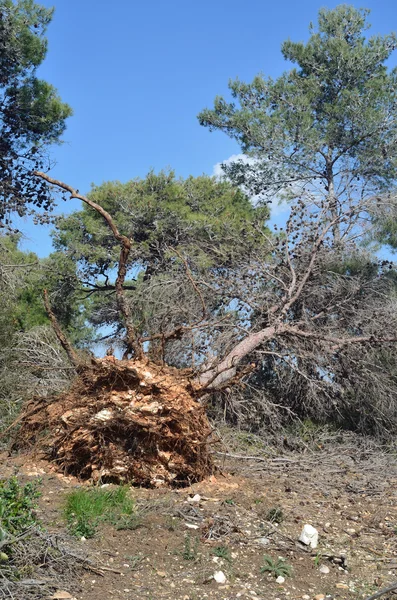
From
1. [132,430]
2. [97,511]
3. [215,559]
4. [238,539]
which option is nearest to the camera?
[215,559]

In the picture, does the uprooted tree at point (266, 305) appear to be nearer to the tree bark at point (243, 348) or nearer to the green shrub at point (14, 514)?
the tree bark at point (243, 348)

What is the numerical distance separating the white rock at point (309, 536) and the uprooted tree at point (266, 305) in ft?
4.72

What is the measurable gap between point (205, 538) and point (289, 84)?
1042 centimetres

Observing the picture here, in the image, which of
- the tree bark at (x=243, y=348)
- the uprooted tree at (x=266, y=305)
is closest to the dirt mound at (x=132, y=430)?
the uprooted tree at (x=266, y=305)

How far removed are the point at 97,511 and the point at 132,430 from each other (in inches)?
46.5

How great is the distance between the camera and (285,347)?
801 cm

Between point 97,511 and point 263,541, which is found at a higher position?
point 97,511

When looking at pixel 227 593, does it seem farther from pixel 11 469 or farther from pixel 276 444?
pixel 276 444

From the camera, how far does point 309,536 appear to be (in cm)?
406

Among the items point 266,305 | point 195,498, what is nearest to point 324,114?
point 266,305

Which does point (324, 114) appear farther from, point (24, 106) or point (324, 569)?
point (324, 569)

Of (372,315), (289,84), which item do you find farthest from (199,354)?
(289,84)

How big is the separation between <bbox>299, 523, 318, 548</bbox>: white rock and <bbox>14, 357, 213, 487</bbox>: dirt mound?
1398mm

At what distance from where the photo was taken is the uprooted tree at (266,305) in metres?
5.34
